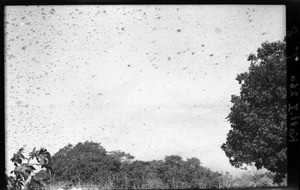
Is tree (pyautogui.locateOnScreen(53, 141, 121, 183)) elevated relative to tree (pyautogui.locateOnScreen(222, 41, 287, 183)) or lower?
lower

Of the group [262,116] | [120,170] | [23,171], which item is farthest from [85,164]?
[262,116]

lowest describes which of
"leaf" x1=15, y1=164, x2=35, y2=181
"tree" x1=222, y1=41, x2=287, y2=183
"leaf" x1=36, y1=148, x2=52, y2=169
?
"leaf" x1=15, y1=164, x2=35, y2=181

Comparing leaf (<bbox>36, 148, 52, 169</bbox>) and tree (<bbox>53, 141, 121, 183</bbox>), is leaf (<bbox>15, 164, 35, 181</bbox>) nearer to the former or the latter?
leaf (<bbox>36, 148, 52, 169</bbox>)

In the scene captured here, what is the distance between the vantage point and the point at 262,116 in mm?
5484

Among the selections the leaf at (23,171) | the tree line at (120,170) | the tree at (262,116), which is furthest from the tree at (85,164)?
the tree at (262,116)

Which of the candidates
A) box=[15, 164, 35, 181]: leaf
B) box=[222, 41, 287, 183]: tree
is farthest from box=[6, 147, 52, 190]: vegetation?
box=[222, 41, 287, 183]: tree

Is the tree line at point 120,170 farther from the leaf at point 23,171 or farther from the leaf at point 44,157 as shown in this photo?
the leaf at point 23,171

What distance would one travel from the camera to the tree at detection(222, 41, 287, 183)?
5191mm

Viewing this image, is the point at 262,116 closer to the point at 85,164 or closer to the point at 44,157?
the point at 85,164

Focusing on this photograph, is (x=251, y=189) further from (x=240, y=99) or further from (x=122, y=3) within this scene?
(x=122, y=3)

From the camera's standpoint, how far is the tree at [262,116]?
17.0 feet

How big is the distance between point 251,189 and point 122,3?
248 centimetres

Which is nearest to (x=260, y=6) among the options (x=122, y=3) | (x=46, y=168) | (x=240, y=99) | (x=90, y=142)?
(x=240, y=99)

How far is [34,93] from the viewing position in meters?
4.73
